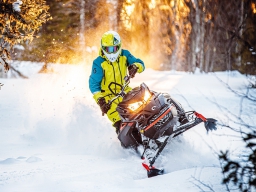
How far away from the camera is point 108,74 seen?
20.9 ft

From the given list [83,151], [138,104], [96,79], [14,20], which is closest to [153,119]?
[138,104]

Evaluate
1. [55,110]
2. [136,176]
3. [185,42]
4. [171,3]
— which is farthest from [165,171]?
[185,42]

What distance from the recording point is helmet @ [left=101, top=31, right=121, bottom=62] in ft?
19.7

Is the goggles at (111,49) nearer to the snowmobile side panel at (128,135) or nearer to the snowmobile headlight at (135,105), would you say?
the snowmobile headlight at (135,105)

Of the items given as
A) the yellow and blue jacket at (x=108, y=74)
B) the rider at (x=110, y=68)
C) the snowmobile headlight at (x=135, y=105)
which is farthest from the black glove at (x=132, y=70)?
the snowmobile headlight at (x=135, y=105)

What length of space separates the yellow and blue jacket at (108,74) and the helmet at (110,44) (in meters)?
0.20

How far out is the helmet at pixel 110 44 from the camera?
6008 millimetres

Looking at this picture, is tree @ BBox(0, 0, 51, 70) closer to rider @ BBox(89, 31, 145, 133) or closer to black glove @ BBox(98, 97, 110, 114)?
rider @ BBox(89, 31, 145, 133)

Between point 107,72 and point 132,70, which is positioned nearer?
point 132,70

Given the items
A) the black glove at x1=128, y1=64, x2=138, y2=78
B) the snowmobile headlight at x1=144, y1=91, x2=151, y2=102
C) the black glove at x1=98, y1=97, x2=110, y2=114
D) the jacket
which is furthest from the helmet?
the snowmobile headlight at x1=144, y1=91, x2=151, y2=102

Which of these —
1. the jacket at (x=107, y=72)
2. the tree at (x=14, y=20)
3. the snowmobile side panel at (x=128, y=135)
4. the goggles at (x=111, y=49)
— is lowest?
the snowmobile side panel at (x=128, y=135)

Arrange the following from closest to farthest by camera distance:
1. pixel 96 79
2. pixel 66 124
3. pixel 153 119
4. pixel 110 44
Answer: pixel 153 119
pixel 110 44
pixel 96 79
pixel 66 124

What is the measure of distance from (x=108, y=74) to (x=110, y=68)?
106mm

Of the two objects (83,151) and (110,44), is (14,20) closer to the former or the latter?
(110,44)
